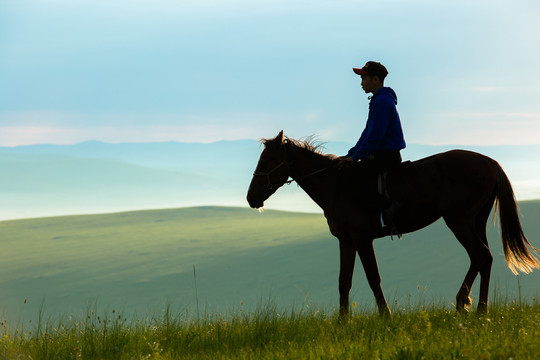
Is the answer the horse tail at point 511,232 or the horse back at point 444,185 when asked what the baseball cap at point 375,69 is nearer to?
the horse back at point 444,185

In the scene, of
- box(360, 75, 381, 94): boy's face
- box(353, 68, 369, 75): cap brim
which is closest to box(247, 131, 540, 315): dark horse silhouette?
box(360, 75, 381, 94): boy's face

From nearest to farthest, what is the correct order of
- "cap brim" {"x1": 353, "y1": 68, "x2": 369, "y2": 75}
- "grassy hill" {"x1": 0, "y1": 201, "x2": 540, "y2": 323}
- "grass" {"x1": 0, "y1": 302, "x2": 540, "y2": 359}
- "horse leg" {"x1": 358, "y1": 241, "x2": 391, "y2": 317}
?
"grass" {"x1": 0, "y1": 302, "x2": 540, "y2": 359}, "horse leg" {"x1": 358, "y1": 241, "x2": 391, "y2": 317}, "cap brim" {"x1": 353, "y1": 68, "x2": 369, "y2": 75}, "grassy hill" {"x1": 0, "y1": 201, "x2": 540, "y2": 323}

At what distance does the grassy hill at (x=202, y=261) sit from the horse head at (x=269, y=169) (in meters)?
8.78

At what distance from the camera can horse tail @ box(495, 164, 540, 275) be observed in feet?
26.6

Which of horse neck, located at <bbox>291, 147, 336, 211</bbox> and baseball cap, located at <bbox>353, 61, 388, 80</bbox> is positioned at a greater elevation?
baseball cap, located at <bbox>353, 61, 388, 80</bbox>

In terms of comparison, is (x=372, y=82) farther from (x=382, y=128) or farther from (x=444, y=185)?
(x=444, y=185)

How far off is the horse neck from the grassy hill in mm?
8502

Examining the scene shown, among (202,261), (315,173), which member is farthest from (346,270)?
(202,261)

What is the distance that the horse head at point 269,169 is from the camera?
808 centimetres

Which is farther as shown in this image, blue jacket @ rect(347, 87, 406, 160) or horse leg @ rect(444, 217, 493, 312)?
horse leg @ rect(444, 217, 493, 312)

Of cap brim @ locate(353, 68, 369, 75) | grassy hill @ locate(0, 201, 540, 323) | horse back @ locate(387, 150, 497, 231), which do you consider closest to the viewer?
horse back @ locate(387, 150, 497, 231)

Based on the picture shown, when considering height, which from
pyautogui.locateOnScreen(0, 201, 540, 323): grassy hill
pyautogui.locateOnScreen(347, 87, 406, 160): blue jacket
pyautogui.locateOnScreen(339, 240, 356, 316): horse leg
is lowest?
pyautogui.locateOnScreen(0, 201, 540, 323): grassy hill

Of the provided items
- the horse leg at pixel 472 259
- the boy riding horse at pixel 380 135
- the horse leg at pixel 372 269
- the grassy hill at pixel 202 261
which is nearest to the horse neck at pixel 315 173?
the boy riding horse at pixel 380 135

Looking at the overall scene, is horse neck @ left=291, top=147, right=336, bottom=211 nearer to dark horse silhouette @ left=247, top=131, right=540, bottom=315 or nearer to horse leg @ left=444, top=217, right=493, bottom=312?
dark horse silhouette @ left=247, top=131, right=540, bottom=315
